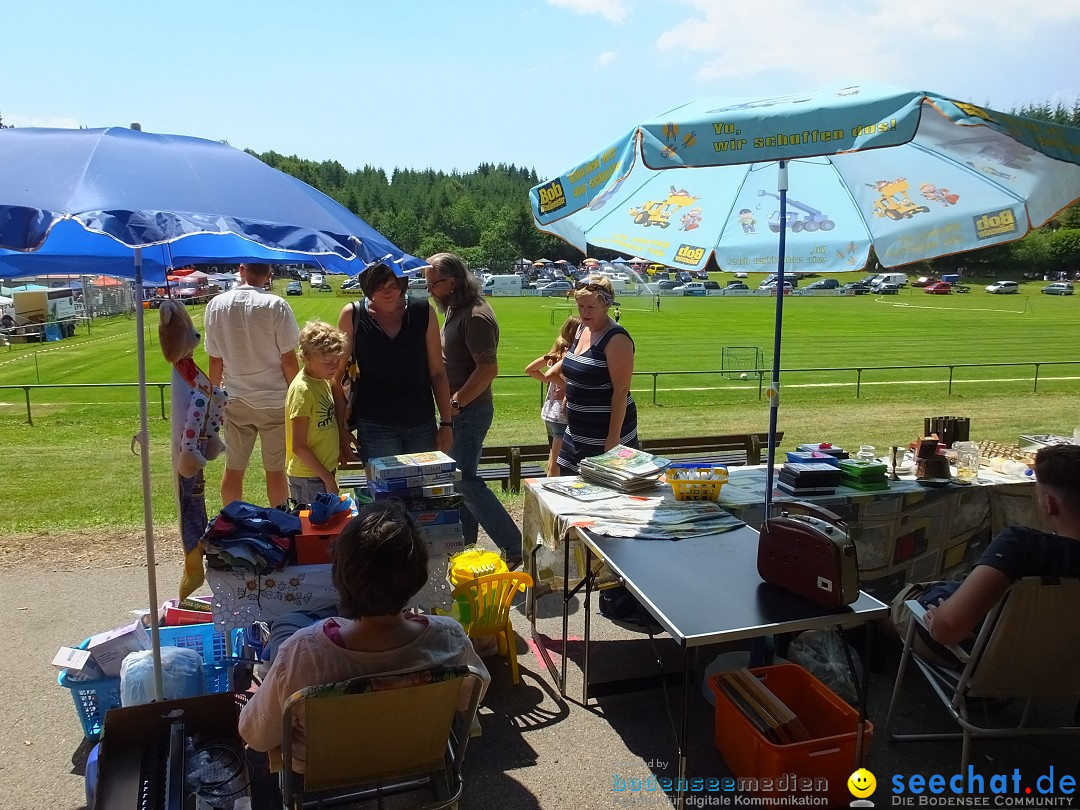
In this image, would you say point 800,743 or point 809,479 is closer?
point 800,743

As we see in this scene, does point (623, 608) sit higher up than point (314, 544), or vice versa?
point (314, 544)

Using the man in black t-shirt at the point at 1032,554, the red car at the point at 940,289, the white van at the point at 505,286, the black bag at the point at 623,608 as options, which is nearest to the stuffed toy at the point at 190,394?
the black bag at the point at 623,608

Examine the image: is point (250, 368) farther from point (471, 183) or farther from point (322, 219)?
point (471, 183)

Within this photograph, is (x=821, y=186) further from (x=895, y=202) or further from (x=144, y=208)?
(x=144, y=208)

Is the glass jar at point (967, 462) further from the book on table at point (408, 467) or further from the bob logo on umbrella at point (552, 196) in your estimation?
the book on table at point (408, 467)

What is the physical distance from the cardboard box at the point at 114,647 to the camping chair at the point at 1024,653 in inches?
136

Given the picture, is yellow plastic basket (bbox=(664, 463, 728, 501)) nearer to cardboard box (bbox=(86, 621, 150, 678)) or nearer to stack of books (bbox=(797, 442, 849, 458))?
stack of books (bbox=(797, 442, 849, 458))

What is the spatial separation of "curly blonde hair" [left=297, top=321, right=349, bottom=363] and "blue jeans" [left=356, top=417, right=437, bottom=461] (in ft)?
1.85

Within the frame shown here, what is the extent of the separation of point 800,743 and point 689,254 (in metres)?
2.86

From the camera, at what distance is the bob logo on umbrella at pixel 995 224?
4.17 meters

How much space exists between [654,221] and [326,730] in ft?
11.9

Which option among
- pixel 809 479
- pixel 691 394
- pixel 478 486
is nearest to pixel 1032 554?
pixel 809 479

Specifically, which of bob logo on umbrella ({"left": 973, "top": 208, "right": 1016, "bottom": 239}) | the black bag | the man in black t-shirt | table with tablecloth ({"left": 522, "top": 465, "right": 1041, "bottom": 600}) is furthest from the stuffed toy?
bob logo on umbrella ({"left": 973, "top": 208, "right": 1016, "bottom": 239})

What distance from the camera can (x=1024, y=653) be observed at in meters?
2.91
